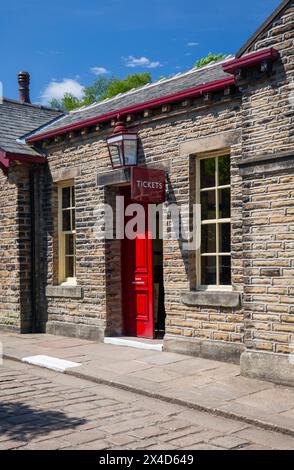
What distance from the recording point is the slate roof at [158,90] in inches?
365

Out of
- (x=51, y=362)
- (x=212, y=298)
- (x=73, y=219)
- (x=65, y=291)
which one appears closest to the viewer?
(x=212, y=298)

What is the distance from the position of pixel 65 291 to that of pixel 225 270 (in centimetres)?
380

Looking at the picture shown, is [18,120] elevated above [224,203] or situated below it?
above

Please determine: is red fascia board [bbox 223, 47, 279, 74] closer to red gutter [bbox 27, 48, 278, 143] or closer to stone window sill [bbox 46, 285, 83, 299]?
red gutter [bbox 27, 48, 278, 143]

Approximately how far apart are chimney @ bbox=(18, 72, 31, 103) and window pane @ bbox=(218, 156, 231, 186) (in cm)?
981

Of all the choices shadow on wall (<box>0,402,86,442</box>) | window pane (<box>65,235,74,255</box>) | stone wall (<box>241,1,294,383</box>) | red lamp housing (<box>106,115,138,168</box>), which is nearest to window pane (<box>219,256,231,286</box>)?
stone wall (<box>241,1,294,383</box>)

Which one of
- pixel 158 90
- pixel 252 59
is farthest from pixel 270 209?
pixel 158 90

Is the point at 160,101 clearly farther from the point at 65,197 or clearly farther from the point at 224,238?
the point at 65,197

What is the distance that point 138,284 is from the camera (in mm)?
9742

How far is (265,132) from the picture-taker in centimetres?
689

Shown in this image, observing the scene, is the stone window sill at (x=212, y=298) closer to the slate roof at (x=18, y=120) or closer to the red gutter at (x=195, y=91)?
the red gutter at (x=195, y=91)

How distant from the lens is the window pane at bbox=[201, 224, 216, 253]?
834 centimetres

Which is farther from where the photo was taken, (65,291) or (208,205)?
(65,291)

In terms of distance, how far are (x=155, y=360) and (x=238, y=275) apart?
1.78m
